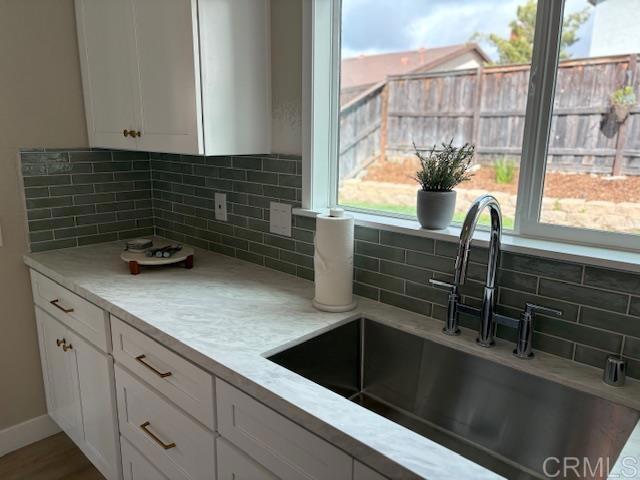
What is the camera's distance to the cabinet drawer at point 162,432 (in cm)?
133

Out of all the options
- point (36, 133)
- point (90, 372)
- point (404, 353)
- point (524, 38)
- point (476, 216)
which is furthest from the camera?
point (36, 133)

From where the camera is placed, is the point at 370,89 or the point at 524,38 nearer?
the point at 524,38

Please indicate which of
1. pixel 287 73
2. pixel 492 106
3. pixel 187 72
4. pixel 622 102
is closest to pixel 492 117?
pixel 492 106

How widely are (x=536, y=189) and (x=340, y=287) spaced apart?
0.63m

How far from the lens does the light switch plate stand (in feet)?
6.12

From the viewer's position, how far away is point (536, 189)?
4.50ft

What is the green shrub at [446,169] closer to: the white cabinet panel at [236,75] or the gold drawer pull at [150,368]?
the white cabinet panel at [236,75]

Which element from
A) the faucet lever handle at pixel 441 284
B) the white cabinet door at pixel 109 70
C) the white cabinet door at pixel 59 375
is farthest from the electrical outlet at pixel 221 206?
the faucet lever handle at pixel 441 284

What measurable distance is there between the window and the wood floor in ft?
5.27

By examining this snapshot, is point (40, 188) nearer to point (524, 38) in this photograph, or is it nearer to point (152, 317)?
point (152, 317)

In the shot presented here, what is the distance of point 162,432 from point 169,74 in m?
1.19

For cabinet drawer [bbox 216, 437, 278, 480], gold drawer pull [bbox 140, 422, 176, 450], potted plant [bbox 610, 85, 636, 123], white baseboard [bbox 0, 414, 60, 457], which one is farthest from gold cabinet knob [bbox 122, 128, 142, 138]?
potted plant [bbox 610, 85, 636, 123]

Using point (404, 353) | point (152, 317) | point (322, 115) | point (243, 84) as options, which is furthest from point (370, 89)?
point (152, 317)

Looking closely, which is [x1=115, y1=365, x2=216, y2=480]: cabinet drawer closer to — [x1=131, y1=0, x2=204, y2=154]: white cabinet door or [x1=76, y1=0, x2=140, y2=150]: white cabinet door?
[x1=131, y1=0, x2=204, y2=154]: white cabinet door
